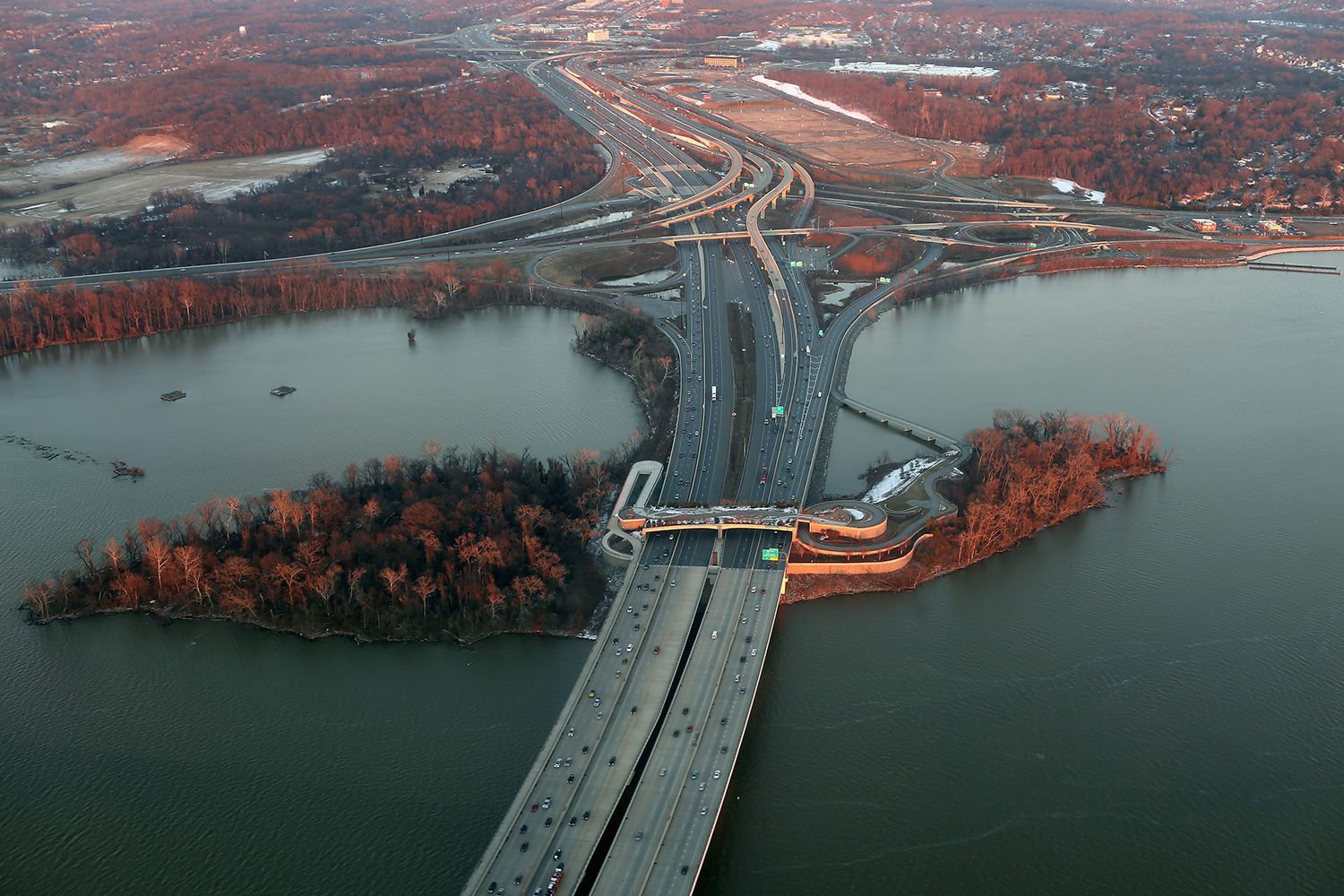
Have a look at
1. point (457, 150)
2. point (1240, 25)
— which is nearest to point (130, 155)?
point (457, 150)

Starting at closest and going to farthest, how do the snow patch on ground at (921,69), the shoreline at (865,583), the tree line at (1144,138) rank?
the shoreline at (865,583) → the tree line at (1144,138) → the snow patch on ground at (921,69)

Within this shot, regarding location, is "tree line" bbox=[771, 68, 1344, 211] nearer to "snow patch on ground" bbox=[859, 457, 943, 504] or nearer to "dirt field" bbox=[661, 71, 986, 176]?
"dirt field" bbox=[661, 71, 986, 176]

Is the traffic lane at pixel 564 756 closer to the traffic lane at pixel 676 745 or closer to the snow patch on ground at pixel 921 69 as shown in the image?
the traffic lane at pixel 676 745

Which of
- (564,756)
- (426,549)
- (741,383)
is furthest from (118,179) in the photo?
(564,756)

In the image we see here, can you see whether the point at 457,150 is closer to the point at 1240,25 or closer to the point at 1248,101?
the point at 1248,101

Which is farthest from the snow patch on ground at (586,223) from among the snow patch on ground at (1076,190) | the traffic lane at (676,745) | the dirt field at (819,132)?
the traffic lane at (676,745)

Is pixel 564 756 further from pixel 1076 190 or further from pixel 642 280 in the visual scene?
pixel 1076 190
